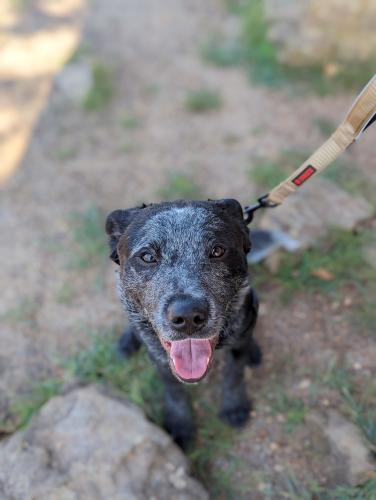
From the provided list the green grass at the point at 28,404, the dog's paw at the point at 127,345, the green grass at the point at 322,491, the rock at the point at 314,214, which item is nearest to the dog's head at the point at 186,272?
the dog's paw at the point at 127,345

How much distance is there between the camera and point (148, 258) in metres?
2.69

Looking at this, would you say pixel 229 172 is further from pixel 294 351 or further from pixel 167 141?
pixel 294 351

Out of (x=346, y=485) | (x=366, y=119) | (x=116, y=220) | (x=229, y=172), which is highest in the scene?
(x=366, y=119)

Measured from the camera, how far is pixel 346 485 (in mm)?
3053

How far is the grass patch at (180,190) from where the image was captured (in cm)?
553

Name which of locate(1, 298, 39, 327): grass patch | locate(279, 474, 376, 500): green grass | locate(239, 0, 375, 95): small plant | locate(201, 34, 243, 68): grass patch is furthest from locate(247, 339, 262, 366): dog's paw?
locate(201, 34, 243, 68): grass patch

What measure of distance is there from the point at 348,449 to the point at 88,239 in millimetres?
3500

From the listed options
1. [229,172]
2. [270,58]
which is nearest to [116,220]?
[229,172]

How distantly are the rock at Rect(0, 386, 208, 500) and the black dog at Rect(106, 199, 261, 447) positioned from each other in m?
0.65

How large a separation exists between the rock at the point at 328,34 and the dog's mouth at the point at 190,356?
5933 millimetres

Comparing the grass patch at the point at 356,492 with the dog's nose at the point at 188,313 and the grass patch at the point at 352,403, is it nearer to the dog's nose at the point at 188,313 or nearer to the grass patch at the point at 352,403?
the grass patch at the point at 352,403

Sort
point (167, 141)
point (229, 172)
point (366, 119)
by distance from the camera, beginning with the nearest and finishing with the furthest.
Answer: point (366, 119), point (229, 172), point (167, 141)

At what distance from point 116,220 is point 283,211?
7.60 feet

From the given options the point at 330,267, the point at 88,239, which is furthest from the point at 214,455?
the point at 88,239
